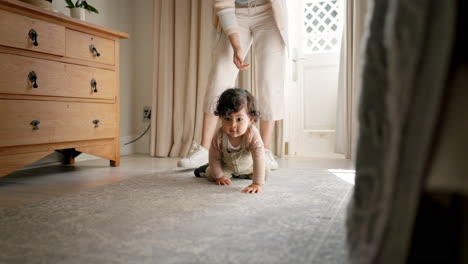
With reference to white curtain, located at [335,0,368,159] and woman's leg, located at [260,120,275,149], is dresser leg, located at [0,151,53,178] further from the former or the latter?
white curtain, located at [335,0,368,159]

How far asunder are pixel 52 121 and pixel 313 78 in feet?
6.21

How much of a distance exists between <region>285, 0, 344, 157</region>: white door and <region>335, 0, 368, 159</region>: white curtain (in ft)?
0.64

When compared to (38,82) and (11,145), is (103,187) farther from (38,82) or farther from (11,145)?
(38,82)

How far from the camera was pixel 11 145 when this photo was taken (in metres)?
1.68

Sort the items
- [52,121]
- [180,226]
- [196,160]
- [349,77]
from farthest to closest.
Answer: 1. [349,77]
2. [196,160]
3. [52,121]
4. [180,226]

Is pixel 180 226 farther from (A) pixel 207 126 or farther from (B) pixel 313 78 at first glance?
(B) pixel 313 78

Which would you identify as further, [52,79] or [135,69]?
[135,69]

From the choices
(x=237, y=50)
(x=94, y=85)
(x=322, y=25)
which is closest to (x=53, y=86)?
(x=94, y=85)

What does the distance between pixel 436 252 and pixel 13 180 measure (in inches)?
77.3

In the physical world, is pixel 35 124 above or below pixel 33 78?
below

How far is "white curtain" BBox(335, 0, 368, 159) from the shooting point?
8.60 ft

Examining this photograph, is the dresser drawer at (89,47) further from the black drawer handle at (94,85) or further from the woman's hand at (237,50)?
the woman's hand at (237,50)

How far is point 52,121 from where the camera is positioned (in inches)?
75.2

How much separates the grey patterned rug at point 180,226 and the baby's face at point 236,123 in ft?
0.82
